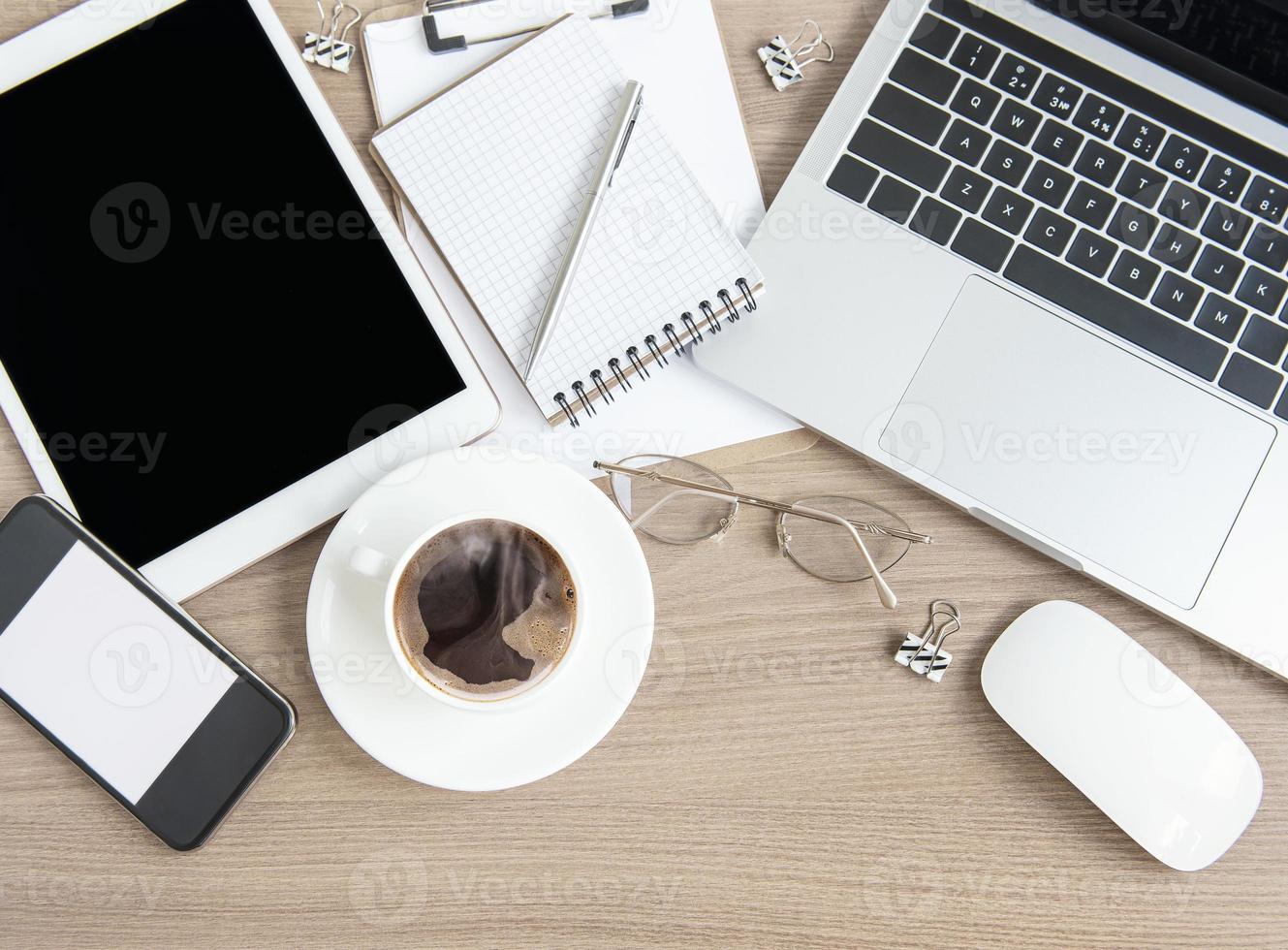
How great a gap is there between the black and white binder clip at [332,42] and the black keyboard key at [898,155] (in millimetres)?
426

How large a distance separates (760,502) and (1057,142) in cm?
37

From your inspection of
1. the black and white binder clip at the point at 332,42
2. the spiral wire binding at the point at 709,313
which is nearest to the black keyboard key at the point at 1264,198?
the spiral wire binding at the point at 709,313

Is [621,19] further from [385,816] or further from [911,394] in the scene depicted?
[385,816]

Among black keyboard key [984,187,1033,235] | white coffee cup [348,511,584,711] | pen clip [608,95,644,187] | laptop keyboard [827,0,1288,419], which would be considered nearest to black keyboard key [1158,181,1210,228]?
laptop keyboard [827,0,1288,419]

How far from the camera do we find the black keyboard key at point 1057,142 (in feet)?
2.31

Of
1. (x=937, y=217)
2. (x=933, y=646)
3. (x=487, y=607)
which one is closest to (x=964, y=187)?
(x=937, y=217)

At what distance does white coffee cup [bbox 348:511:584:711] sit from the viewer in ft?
2.01

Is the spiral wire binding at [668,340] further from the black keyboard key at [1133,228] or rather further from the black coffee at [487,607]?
the black keyboard key at [1133,228]

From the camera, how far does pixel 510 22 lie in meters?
0.75

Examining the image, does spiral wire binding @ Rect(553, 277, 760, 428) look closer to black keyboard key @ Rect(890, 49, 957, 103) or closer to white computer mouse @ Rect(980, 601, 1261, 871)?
black keyboard key @ Rect(890, 49, 957, 103)

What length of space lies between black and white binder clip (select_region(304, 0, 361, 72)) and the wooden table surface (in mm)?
206

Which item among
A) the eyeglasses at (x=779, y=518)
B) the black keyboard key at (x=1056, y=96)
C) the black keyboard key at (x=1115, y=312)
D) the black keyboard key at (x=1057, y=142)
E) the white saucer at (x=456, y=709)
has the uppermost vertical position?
the black keyboard key at (x=1056, y=96)

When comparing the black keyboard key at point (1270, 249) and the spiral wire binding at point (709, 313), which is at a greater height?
the black keyboard key at point (1270, 249)

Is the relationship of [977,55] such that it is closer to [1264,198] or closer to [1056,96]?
[1056,96]
